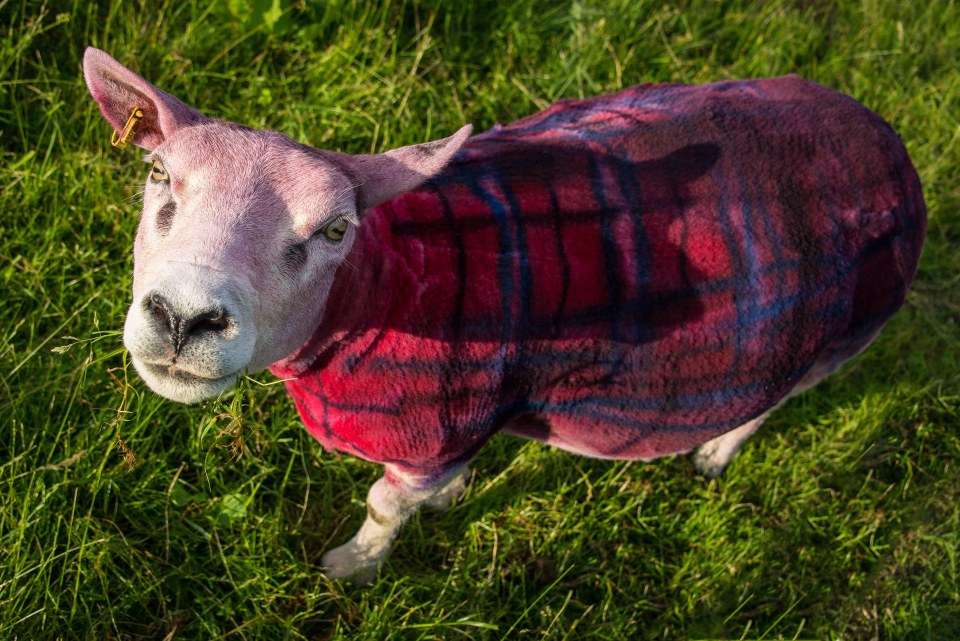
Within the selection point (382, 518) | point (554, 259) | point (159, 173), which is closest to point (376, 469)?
point (382, 518)

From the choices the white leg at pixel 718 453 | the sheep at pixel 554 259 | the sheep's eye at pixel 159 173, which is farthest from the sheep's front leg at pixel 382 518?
the sheep's eye at pixel 159 173

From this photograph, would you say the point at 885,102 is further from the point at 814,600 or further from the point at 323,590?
the point at 323,590

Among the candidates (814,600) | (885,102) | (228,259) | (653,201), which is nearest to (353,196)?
(228,259)

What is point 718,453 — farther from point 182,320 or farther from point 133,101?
point 133,101

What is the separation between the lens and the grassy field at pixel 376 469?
3254 mm

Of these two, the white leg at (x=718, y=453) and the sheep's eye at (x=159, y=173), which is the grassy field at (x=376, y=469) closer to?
the white leg at (x=718, y=453)

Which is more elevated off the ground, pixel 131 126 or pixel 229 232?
pixel 131 126

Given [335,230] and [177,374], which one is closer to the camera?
[177,374]

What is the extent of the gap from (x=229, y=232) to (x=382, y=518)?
1596mm

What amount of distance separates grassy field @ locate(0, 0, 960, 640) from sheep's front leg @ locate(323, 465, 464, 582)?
0.34ft

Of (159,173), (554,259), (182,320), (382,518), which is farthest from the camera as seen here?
(382,518)

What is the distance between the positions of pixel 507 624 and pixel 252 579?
3.56ft

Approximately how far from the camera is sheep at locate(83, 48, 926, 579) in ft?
7.22

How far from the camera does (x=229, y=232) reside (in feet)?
6.64
